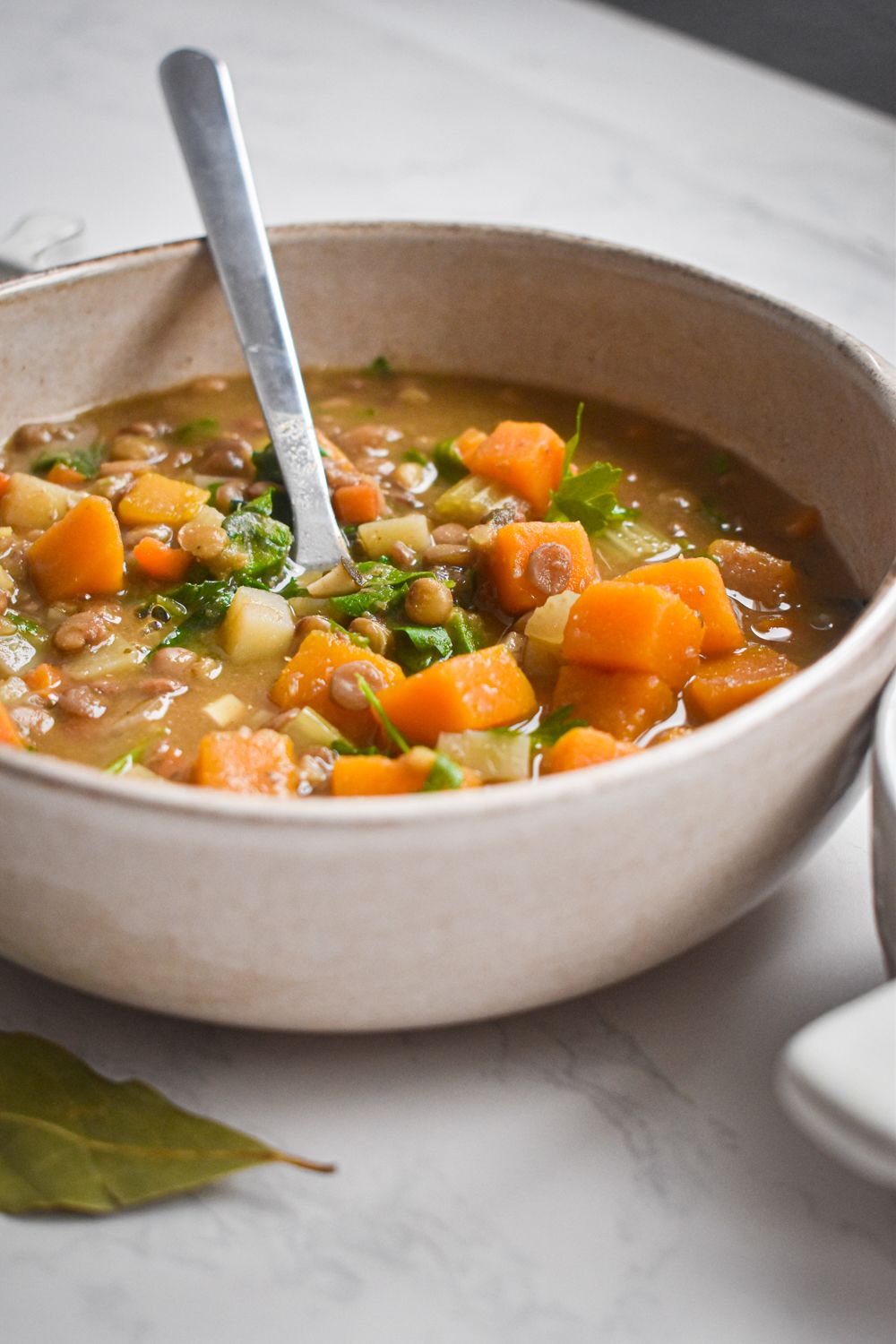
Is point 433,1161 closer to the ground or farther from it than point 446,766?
closer to the ground

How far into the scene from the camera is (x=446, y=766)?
2053 mm

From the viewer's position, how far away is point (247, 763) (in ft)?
7.29

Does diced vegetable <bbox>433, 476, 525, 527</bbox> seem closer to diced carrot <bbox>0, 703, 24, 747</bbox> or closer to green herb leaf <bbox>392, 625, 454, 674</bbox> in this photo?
green herb leaf <bbox>392, 625, 454, 674</bbox>

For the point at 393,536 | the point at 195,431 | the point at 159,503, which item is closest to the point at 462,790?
the point at 393,536

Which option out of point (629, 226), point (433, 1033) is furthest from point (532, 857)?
point (629, 226)

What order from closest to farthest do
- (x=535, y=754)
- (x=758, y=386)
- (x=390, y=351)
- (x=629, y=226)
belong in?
(x=535, y=754) < (x=758, y=386) < (x=390, y=351) < (x=629, y=226)

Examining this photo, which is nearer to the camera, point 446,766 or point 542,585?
point 446,766

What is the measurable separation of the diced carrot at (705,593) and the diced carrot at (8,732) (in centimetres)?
100

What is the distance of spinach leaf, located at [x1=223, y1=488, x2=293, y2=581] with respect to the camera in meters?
2.78

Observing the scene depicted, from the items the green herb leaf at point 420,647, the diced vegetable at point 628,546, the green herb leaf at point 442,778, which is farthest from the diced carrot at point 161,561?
the green herb leaf at point 442,778

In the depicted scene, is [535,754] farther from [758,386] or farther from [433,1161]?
[758,386]

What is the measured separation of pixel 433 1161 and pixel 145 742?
790mm

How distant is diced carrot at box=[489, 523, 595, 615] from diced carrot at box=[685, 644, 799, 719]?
0.30 meters

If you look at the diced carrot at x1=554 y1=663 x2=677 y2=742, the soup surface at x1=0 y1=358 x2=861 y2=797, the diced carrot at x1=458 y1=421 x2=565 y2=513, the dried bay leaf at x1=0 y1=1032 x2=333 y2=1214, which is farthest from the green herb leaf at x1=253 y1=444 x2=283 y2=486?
the dried bay leaf at x1=0 y1=1032 x2=333 y2=1214
